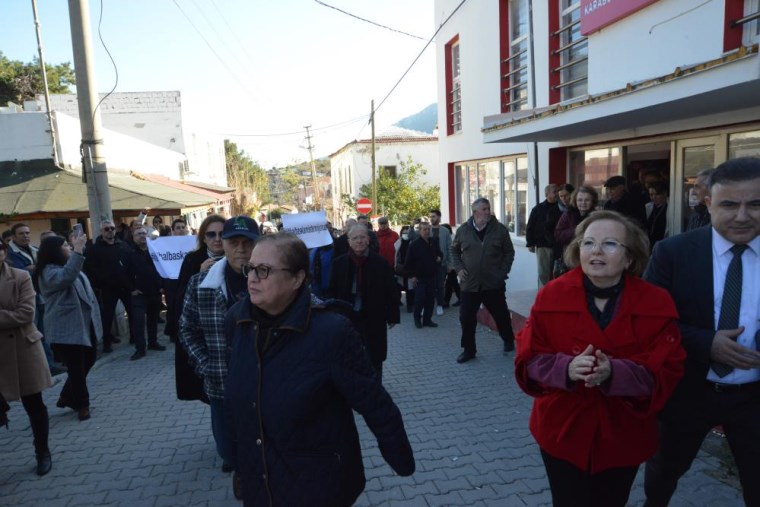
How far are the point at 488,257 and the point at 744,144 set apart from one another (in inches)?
119

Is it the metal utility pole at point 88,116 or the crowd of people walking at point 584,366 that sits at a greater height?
the metal utility pole at point 88,116

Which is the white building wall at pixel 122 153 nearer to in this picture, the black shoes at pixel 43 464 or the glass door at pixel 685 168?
the black shoes at pixel 43 464

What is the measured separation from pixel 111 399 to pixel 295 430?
4771mm

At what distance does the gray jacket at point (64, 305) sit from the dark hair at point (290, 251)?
3497 millimetres

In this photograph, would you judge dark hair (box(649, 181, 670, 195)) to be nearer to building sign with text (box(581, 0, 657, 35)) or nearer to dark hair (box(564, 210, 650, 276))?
building sign with text (box(581, 0, 657, 35))

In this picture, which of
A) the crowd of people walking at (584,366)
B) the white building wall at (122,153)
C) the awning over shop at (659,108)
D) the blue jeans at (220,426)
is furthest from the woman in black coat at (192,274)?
the white building wall at (122,153)

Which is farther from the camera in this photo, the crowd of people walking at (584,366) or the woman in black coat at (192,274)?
the woman in black coat at (192,274)

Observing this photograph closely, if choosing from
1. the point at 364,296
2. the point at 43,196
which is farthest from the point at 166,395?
the point at 43,196

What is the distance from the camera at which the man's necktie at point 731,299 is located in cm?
237

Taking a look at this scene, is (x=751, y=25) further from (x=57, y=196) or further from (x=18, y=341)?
(x=57, y=196)

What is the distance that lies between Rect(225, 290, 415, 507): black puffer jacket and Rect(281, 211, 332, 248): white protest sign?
3.73 m

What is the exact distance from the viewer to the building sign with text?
20.9ft

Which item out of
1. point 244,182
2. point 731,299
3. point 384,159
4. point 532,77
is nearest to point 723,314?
point 731,299

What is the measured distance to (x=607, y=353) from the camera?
2234 mm
